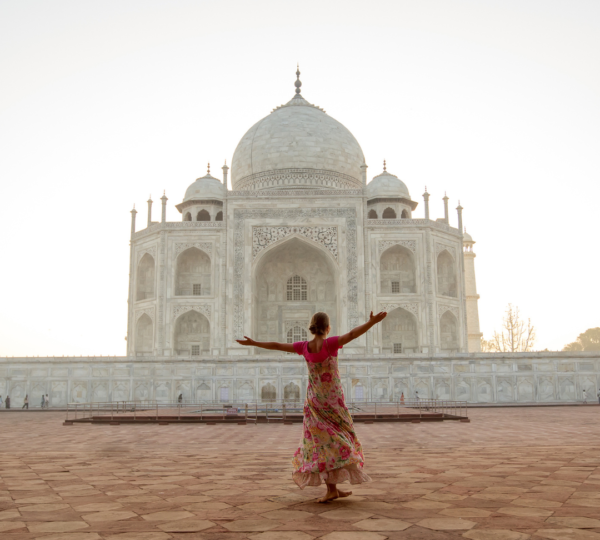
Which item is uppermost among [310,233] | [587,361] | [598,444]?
[310,233]

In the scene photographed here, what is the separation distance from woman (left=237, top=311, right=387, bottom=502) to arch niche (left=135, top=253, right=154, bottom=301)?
88.9 ft

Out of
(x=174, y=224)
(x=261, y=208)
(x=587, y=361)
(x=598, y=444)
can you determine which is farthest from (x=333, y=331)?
(x=598, y=444)

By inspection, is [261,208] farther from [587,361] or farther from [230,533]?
[230,533]

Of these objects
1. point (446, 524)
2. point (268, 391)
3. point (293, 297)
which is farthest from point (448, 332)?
point (446, 524)

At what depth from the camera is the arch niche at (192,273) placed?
2977 centimetres

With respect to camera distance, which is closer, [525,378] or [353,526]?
[353,526]

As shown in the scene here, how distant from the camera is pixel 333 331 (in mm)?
29281

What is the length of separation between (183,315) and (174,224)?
4177 mm

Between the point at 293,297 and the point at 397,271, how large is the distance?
512 cm

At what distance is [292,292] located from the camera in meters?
31.0

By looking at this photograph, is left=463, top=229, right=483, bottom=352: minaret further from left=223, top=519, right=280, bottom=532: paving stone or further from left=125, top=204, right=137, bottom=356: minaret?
left=223, top=519, right=280, bottom=532: paving stone

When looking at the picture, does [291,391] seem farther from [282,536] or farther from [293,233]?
[282,536]

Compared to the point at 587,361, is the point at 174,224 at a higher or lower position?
higher

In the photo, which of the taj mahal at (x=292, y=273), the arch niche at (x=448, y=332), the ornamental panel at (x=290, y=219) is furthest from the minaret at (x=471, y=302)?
the ornamental panel at (x=290, y=219)
